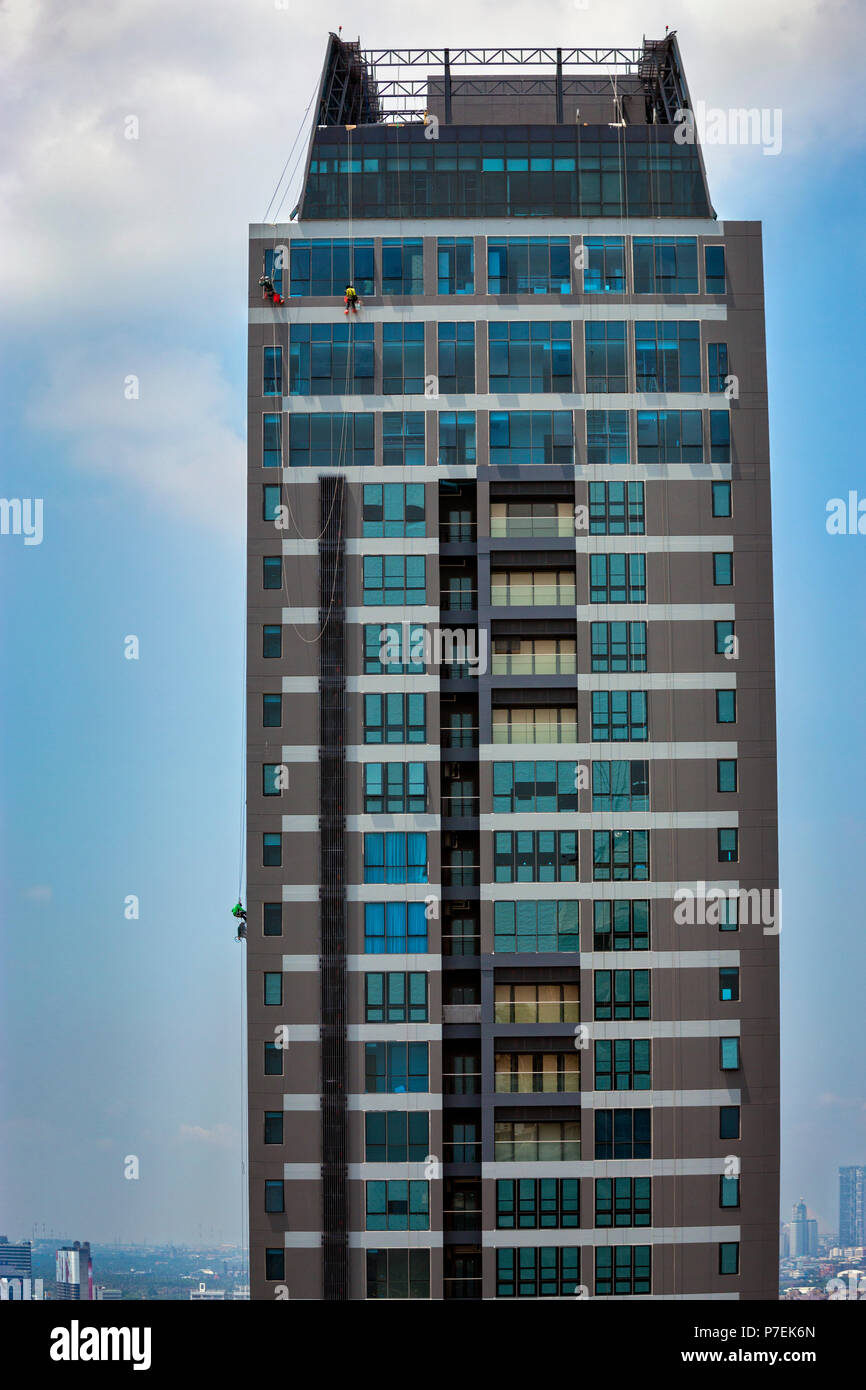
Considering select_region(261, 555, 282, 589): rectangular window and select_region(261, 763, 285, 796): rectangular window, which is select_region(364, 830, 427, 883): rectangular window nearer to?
select_region(261, 763, 285, 796): rectangular window

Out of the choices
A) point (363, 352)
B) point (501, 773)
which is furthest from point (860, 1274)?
point (363, 352)

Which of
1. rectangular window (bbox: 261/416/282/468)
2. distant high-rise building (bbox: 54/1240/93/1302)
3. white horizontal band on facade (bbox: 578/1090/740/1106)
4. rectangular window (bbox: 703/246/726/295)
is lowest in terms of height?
distant high-rise building (bbox: 54/1240/93/1302)

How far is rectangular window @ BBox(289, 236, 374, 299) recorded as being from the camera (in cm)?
5344

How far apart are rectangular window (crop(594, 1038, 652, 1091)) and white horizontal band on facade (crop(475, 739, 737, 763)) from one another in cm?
997

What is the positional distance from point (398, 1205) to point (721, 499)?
27569 millimetres

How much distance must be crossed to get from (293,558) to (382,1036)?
17.3 m

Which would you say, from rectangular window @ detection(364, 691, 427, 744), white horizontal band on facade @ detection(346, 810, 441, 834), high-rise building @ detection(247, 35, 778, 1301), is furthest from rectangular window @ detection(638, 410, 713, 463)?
white horizontal band on facade @ detection(346, 810, 441, 834)

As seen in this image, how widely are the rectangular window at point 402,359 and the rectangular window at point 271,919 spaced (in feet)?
62.2

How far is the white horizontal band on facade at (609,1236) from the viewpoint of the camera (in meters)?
49.9

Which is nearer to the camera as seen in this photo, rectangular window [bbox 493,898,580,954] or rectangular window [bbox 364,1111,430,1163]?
rectangular window [bbox 364,1111,430,1163]

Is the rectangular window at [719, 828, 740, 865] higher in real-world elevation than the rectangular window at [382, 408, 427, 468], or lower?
lower
